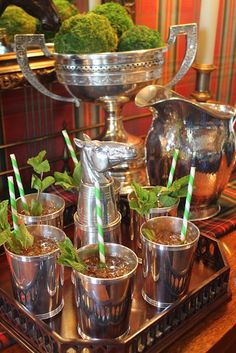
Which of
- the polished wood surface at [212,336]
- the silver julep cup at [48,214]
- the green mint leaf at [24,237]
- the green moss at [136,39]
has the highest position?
the green moss at [136,39]

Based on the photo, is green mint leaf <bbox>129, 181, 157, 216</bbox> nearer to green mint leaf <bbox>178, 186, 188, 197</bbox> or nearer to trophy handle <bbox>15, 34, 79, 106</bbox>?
green mint leaf <bbox>178, 186, 188, 197</bbox>

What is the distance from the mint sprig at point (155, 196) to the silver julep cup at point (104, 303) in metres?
0.10

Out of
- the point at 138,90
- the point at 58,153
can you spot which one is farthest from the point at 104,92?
the point at 58,153

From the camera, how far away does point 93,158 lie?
1.81ft

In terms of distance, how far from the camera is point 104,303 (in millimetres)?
467

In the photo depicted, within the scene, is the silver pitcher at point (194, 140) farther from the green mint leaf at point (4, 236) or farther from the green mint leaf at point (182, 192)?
the green mint leaf at point (4, 236)

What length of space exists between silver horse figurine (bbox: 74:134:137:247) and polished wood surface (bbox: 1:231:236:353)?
0.15 metres

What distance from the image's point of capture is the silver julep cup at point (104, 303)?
1.51 feet

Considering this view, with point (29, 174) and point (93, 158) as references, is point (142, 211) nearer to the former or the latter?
point (93, 158)

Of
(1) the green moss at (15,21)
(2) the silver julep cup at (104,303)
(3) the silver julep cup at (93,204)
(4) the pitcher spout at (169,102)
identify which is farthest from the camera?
(1) the green moss at (15,21)

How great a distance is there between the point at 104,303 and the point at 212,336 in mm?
148

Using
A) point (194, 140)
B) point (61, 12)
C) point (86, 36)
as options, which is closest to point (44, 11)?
point (61, 12)

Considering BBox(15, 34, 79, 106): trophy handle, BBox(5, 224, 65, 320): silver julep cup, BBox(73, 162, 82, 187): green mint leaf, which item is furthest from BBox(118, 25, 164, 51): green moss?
BBox(5, 224, 65, 320): silver julep cup

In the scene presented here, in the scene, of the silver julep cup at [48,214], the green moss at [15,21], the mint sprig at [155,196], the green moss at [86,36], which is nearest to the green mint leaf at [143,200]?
the mint sprig at [155,196]
